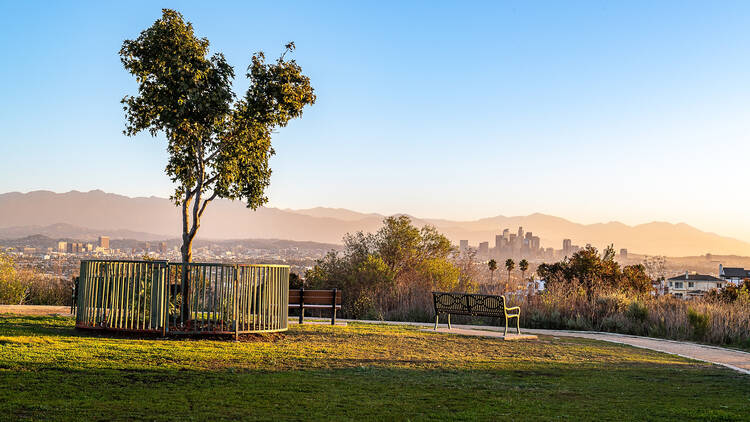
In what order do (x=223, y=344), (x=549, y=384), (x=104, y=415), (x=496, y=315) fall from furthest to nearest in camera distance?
(x=496, y=315) < (x=223, y=344) < (x=549, y=384) < (x=104, y=415)

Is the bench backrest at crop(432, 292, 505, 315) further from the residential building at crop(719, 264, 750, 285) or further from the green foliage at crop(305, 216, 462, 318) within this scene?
the residential building at crop(719, 264, 750, 285)

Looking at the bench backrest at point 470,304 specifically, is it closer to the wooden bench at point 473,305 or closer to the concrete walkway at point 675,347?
the wooden bench at point 473,305

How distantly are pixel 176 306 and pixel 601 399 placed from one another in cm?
802

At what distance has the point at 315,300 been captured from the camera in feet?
54.2

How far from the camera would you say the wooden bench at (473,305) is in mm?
14473

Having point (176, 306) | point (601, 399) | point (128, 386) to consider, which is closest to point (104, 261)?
point (176, 306)

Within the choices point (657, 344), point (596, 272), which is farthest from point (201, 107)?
point (596, 272)

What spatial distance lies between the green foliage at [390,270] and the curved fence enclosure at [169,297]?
8192 millimetres

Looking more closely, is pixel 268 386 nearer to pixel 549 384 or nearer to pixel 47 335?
pixel 549 384

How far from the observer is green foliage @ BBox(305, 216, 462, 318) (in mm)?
21234

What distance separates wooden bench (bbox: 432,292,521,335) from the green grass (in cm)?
148

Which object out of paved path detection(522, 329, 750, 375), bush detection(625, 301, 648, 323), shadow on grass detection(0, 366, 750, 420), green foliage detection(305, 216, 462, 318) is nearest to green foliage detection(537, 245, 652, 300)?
green foliage detection(305, 216, 462, 318)

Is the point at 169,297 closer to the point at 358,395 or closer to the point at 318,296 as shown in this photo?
the point at 318,296

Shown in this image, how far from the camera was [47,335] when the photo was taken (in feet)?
38.7
